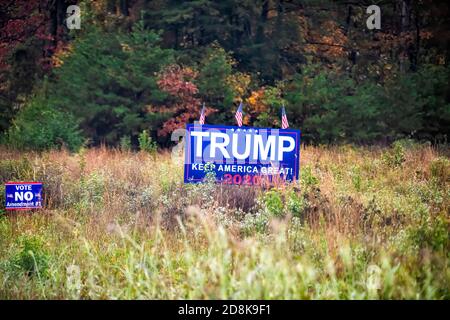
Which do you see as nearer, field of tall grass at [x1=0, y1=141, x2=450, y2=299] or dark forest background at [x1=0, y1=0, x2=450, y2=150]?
field of tall grass at [x1=0, y1=141, x2=450, y2=299]

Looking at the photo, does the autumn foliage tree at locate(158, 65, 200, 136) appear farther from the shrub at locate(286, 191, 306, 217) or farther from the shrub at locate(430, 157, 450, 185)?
the shrub at locate(286, 191, 306, 217)

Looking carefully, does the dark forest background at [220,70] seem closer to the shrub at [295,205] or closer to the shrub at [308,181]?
the shrub at [308,181]

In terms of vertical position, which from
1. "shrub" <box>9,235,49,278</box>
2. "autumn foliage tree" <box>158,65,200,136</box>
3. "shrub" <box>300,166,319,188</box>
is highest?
"autumn foliage tree" <box>158,65,200,136</box>

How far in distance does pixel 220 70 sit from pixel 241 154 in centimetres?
1241

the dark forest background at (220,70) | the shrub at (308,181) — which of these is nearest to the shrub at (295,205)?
the shrub at (308,181)

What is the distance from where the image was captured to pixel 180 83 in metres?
21.3

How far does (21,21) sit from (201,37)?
820 cm

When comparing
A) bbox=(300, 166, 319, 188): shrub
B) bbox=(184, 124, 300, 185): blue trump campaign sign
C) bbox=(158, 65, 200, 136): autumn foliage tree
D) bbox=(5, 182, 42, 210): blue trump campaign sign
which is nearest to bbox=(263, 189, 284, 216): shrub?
bbox=(300, 166, 319, 188): shrub

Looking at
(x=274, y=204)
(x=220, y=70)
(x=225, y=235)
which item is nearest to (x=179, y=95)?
(x=220, y=70)

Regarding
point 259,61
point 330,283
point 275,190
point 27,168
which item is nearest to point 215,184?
point 275,190

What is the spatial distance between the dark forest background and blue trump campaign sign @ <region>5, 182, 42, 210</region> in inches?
317

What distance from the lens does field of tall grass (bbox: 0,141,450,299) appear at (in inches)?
180

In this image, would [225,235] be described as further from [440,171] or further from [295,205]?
[440,171]
